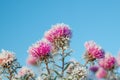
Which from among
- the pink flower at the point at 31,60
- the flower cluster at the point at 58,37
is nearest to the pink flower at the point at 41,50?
the pink flower at the point at 31,60

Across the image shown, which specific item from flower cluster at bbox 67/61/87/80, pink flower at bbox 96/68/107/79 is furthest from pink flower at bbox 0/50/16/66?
pink flower at bbox 96/68/107/79

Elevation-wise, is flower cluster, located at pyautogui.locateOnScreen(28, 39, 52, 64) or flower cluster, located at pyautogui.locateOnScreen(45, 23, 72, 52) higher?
flower cluster, located at pyautogui.locateOnScreen(45, 23, 72, 52)

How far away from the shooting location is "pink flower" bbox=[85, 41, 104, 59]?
17.5 ft

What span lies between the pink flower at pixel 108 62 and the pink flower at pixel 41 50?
113cm

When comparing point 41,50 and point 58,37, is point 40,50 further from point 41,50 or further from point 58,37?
point 58,37

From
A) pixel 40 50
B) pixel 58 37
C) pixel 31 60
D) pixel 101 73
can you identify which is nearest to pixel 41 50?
pixel 40 50

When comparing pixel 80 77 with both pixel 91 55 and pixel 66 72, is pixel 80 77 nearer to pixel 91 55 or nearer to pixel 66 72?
pixel 66 72

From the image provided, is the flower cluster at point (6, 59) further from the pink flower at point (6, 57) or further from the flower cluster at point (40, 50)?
the flower cluster at point (40, 50)

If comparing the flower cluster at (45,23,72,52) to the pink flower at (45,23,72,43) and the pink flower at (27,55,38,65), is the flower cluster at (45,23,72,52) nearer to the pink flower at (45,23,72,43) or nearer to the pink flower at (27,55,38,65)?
the pink flower at (45,23,72,43)

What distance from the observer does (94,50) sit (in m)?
5.37

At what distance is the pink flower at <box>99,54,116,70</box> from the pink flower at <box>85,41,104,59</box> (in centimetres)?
32

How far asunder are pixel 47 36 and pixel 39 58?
1.60 feet

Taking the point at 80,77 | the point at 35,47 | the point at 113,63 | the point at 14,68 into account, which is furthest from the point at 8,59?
the point at 113,63

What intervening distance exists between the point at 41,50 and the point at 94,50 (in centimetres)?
91
